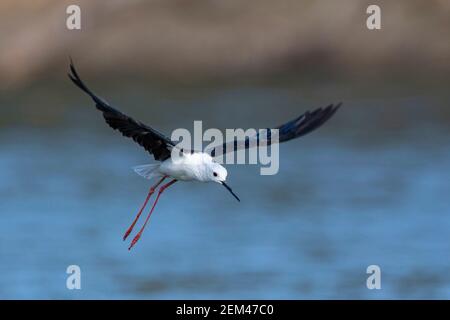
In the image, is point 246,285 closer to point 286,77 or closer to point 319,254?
point 319,254

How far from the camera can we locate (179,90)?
23500mm

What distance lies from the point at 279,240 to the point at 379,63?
584 cm

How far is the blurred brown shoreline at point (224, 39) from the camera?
22062 mm

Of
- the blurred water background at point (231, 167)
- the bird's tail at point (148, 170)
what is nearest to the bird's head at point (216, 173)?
the bird's tail at point (148, 170)

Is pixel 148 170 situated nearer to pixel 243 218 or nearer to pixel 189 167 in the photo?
pixel 189 167

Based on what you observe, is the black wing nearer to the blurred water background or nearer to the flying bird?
the flying bird

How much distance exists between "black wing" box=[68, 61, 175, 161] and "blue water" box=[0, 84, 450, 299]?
470 centimetres

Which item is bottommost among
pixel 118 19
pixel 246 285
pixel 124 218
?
pixel 246 285

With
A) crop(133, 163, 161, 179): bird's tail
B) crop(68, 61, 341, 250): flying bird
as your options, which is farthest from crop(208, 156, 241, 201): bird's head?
crop(133, 163, 161, 179): bird's tail

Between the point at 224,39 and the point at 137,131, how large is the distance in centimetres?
1117

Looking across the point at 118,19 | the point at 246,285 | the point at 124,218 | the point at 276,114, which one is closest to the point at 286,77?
the point at 276,114

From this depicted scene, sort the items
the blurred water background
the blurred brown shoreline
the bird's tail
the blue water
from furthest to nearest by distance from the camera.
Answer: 1. the blurred brown shoreline
2. the blurred water background
3. the blue water
4. the bird's tail

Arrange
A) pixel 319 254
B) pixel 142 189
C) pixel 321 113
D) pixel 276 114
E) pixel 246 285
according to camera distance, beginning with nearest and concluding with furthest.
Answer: pixel 321 113
pixel 246 285
pixel 319 254
pixel 142 189
pixel 276 114

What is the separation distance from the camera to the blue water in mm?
17031
